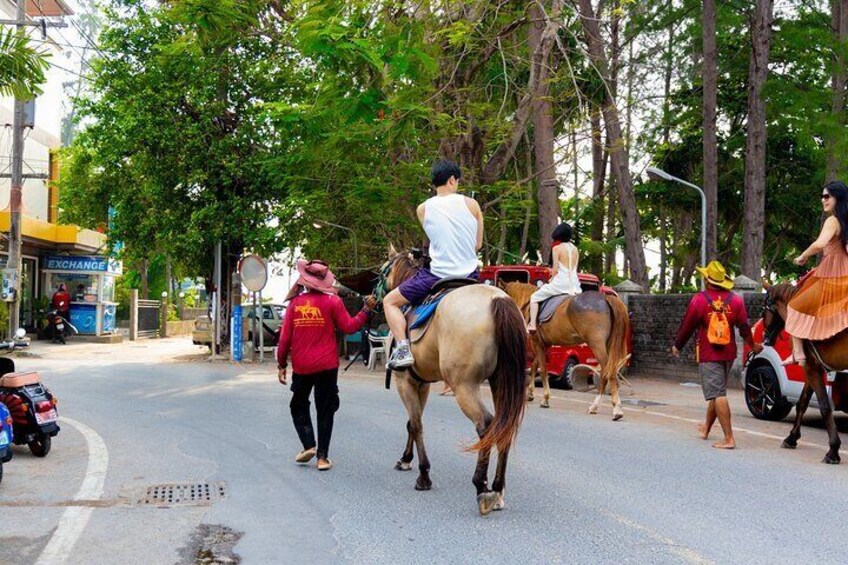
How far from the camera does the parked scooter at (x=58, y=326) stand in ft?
98.3

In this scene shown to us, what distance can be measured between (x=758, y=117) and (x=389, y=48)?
1279 cm

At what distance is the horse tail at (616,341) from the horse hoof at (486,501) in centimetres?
623

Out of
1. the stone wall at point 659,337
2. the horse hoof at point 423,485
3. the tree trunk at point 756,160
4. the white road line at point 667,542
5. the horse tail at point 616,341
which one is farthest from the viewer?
the tree trunk at point 756,160

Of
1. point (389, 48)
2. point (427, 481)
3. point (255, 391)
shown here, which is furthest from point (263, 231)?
point (427, 481)

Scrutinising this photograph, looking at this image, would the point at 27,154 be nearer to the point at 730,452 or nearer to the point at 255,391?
the point at 255,391

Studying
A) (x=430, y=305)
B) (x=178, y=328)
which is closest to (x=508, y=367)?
Result: (x=430, y=305)

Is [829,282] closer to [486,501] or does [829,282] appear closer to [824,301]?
[824,301]

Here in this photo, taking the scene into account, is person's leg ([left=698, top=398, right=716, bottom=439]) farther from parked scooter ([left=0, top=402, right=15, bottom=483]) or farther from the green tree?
the green tree

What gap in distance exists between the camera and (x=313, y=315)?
8.06 m

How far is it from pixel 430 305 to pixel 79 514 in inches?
123

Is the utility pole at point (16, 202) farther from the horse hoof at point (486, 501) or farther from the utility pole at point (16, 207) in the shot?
the horse hoof at point (486, 501)

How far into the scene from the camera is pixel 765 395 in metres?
11.8

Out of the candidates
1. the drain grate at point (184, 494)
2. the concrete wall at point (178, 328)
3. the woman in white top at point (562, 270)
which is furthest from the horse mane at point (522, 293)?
the concrete wall at point (178, 328)

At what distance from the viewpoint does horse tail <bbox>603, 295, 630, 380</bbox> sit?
1210 centimetres
